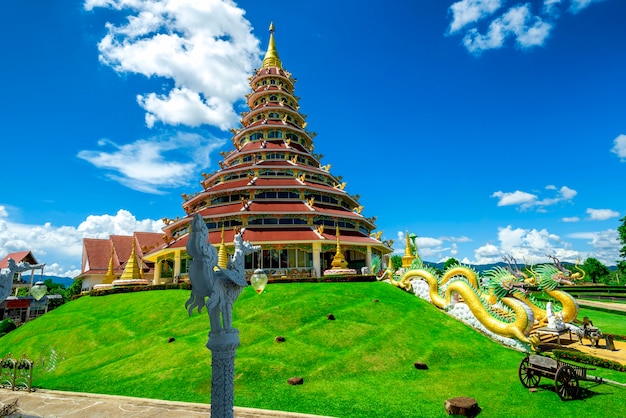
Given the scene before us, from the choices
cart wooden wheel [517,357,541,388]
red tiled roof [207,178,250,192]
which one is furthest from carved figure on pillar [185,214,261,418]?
red tiled roof [207,178,250,192]

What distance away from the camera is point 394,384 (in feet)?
44.2

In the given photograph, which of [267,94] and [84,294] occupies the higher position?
[267,94]

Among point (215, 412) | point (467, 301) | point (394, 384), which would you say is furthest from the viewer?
point (467, 301)

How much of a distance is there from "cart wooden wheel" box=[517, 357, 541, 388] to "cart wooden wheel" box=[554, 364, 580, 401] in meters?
→ 1.01

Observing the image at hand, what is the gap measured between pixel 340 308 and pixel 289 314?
318 centimetres

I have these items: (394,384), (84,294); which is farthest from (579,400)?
(84,294)

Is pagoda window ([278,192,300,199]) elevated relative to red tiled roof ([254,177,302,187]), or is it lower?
lower

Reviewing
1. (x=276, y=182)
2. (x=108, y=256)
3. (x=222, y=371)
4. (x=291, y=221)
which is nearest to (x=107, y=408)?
(x=222, y=371)

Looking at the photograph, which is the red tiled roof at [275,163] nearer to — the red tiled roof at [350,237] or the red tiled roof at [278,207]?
the red tiled roof at [278,207]

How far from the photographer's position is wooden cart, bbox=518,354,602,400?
37.9ft

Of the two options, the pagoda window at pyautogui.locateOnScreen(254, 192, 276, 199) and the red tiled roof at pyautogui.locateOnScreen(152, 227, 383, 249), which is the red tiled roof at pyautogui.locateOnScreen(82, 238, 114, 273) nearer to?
the red tiled roof at pyautogui.locateOnScreen(152, 227, 383, 249)

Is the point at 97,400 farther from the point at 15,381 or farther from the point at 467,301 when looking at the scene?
the point at 467,301

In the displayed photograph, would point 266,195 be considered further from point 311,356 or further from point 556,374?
point 556,374

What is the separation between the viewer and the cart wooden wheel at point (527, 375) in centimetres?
1274
